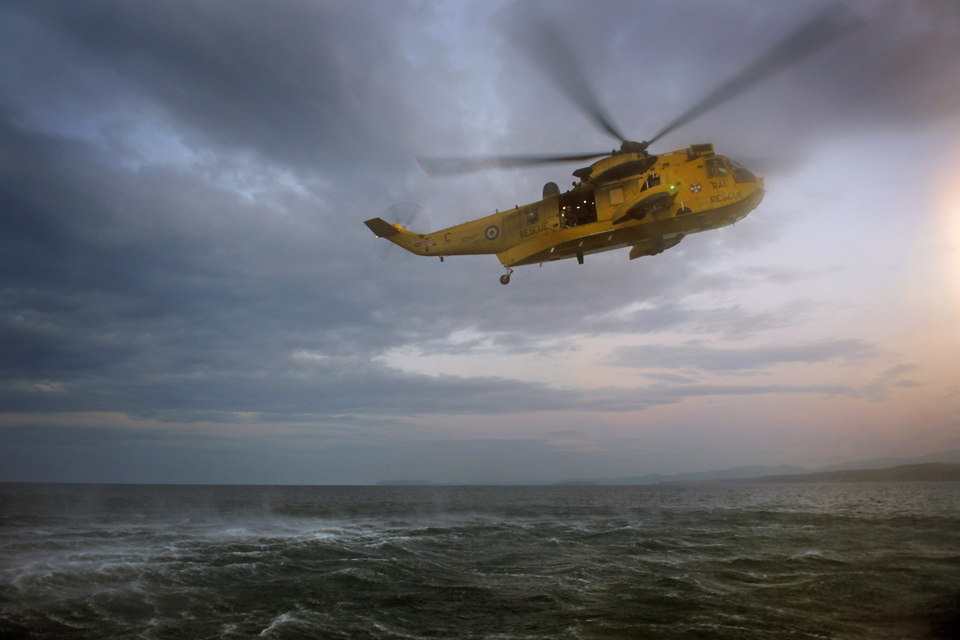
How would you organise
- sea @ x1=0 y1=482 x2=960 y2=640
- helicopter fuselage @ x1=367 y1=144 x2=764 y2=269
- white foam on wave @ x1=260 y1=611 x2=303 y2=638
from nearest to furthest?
sea @ x1=0 y1=482 x2=960 y2=640 → white foam on wave @ x1=260 y1=611 x2=303 y2=638 → helicopter fuselage @ x1=367 y1=144 x2=764 y2=269

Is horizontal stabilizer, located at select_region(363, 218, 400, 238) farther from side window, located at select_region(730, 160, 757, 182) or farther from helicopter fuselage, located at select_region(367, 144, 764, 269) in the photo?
side window, located at select_region(730, 160, 757, 182)

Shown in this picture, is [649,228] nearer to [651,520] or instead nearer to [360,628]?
[360,628]

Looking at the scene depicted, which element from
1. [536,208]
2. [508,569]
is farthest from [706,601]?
[536,208]

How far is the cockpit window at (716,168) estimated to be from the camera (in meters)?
16.5

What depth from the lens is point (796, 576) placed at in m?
15.7

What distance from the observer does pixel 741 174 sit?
16.5 meters

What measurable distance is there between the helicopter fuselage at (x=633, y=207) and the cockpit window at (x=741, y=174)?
0.03 metres

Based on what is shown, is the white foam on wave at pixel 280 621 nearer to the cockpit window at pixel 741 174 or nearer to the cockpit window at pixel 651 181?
the cockpit window at pixel 651 181

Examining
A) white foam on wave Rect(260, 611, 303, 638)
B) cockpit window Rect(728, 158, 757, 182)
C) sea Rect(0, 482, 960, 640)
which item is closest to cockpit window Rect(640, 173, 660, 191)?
cockpit window Rect(728, 158, 757, 182)

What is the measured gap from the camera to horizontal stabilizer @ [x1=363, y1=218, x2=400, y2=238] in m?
21.4

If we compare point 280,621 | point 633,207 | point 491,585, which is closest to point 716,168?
point 633,207

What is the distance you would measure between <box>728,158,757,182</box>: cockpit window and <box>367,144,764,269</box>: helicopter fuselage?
A: 0.11 ft

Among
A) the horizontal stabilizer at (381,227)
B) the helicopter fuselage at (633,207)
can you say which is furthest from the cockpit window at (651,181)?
the horizontal stabilizer at (381,227)

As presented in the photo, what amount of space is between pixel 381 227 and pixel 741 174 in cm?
1448
